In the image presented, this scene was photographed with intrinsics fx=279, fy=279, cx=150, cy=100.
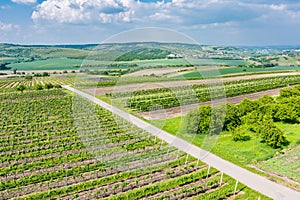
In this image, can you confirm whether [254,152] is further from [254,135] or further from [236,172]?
[254,135]

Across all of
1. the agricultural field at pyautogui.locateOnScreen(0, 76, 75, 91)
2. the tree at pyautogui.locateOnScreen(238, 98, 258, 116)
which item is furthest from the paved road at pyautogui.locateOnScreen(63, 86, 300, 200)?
the agricultural field at pyautogui.locateOnScreen(0, 76, 75, 91)

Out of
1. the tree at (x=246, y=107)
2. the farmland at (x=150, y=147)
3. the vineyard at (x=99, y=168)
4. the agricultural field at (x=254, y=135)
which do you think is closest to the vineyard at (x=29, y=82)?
the farmland at (x=150, y=147)

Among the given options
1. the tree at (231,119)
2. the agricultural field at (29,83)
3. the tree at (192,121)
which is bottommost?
the agricultural field at (29,83)

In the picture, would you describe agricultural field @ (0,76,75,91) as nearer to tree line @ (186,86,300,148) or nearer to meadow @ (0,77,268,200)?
meadow @ (0,77,268,200)

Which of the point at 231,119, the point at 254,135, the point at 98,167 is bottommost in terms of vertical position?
the point at 98,167

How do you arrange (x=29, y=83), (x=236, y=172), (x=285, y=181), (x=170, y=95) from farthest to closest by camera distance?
(x=29, y=83)
(x=170, y=95)
(x=236, y=172)
(x=285, y=181)

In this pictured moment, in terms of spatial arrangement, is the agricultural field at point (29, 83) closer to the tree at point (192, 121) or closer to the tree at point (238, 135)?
the tree at point (192, 121)

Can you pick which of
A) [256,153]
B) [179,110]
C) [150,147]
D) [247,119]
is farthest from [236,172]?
[179,110]

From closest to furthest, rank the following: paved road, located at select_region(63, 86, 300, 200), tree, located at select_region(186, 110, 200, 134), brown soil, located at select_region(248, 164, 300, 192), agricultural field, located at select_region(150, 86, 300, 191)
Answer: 1. paved road, located at select_region(63, 86, 300, 200)
2. brown soil, located at select_region(248, 164, 300, 192)
3. agricultural field, located at select_region(150, 86, 300, 191)
4. tree, located at select_region(186, 110, 200, 134)

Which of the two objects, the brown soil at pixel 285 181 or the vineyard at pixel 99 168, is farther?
the brown soil at pixel 285 181

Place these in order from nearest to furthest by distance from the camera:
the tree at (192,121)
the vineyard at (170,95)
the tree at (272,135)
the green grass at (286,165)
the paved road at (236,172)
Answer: the paved road at (236,172), the green grass at (286,165), the tree at (192,121), the tree at (272,135), the vineyard at (170,95)
